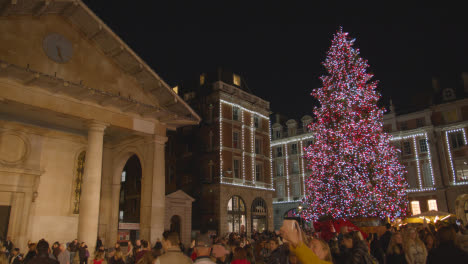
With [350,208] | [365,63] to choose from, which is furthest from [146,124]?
[365,63]

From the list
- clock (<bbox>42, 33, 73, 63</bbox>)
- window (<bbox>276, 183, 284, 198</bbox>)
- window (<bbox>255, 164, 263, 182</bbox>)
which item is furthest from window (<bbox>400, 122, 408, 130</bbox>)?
clock (<bbox>42, 33, 73, 63</bbox>)

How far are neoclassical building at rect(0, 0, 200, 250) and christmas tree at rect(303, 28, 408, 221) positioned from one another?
920 centimetres

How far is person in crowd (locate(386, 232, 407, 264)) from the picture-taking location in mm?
7145

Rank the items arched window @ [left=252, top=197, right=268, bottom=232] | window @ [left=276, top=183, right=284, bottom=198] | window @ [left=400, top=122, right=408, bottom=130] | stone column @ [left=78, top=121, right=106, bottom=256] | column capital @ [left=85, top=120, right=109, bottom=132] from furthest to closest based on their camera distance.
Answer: window @ [left=276, top=183, right=284, bottom=198]
window @ [left=400, top=122, right=408, bottom=130]
arched window @ [left=252, top=197, right=268, bottom=232]
column capital @ [left=85, top=120, right=109, bottom=132]
stone column @ [left=78, top=121, right=106, bottom=256]

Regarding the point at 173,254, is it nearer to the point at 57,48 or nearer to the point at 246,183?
the point at 57,48

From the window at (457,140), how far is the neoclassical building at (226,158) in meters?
23.9

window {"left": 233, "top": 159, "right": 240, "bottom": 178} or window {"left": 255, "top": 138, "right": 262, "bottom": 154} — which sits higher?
window {"left": 255, "top": 138, "right": 262, "bottom": 154}

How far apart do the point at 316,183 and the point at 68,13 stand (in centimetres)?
1766

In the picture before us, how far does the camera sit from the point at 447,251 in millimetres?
4766

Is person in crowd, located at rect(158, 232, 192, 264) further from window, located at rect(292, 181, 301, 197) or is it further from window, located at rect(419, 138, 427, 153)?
window, located at rect(292, 181, 301, 197)

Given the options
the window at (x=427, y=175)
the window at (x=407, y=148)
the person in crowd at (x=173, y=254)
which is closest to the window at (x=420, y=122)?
the window at (x=407, y=148)

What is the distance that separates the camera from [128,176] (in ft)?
118

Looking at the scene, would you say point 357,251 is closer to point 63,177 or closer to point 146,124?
point 146,124

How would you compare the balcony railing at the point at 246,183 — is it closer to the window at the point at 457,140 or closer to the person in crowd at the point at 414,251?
the window at the point at 457,140
